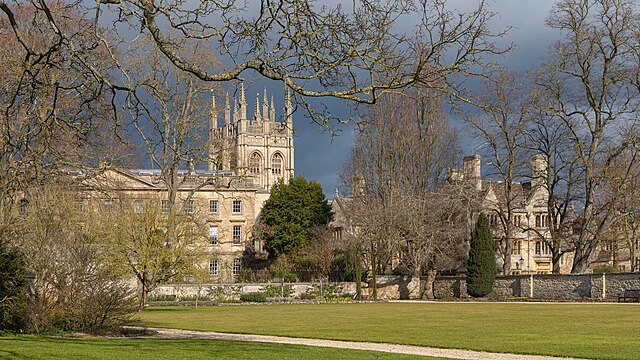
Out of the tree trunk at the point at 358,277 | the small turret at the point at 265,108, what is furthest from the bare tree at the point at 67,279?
the small turret at the point at 265,108

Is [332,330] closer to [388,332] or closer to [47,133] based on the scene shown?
[388,332]

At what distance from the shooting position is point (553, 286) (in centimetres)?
3850

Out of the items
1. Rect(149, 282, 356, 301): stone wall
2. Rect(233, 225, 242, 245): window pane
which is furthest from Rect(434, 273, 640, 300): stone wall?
Rect(233, 225, 242, 245): window pane

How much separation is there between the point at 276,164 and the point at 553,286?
78.6 meters

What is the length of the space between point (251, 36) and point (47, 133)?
4143mm

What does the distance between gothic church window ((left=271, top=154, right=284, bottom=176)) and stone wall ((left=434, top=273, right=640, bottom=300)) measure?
6919 cm

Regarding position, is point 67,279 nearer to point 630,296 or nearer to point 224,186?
point 224,186

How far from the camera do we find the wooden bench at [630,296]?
111 ft

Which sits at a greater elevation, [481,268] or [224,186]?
[224,186]

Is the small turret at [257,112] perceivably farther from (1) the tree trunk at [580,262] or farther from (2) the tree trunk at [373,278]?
(1) the tree trunk at [580,262]

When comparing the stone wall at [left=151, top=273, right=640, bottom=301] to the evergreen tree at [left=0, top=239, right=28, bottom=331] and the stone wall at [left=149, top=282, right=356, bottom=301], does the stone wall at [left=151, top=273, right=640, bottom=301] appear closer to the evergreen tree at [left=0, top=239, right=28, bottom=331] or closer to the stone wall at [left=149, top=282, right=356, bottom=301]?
the stone wall at [left=149, top=282, right=356, bottom=301]

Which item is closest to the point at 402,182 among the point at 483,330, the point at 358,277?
the point at 358,277

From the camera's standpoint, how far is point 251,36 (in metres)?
8.27

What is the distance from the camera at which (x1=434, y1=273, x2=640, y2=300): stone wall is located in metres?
35.3
